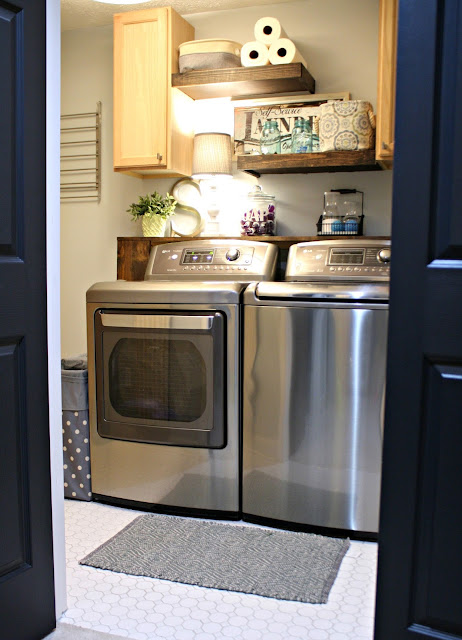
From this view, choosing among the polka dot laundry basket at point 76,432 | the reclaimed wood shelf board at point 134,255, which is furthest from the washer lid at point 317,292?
the reclaimed wood shelf board at point 134,255

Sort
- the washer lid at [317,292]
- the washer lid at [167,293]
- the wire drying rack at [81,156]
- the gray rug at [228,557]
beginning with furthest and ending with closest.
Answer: the wire drying rack at [81,156] < the washer lid at [167,293] < the washer lid at [317,292] < the gray rug at [228,557]

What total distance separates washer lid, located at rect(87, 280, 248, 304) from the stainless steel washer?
92mm

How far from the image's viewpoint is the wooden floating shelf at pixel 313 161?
2.90 meters

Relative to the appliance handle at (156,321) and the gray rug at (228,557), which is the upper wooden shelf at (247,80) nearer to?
the appliance handle at (156,321)

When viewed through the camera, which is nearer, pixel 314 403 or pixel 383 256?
pixel 314 403

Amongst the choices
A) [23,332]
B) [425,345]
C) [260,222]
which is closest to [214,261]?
[260,222]

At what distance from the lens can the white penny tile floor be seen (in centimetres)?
180

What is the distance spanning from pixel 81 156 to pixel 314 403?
2250 millimetres

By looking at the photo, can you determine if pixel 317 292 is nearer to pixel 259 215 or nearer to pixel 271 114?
pixel 259 215

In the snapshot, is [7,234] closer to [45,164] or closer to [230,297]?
[45,164]

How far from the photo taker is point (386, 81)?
281 cm

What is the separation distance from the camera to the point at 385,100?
9.20 ft

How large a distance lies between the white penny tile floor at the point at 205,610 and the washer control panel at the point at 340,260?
1170mm

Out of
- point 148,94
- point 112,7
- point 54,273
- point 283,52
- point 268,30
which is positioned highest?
point 112,7
